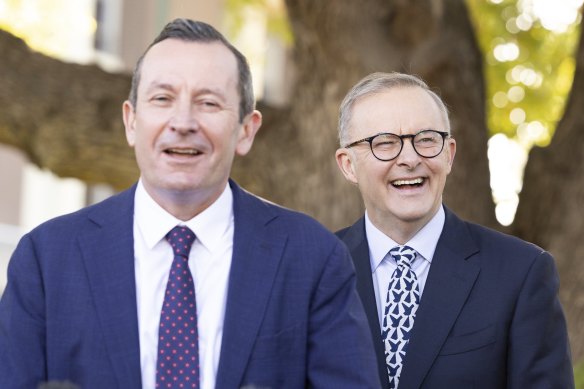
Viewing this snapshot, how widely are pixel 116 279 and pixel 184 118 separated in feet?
1.55

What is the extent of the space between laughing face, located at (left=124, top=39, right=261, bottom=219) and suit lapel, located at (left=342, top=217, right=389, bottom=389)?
773mm

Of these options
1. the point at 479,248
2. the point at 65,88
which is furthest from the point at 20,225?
the point at 479,248

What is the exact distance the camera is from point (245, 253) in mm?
3492

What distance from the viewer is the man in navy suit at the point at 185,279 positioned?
332 cm

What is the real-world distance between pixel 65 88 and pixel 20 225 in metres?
6.63

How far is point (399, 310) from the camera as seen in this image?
13.3 ft

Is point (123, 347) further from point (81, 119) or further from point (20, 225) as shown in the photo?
point (20, 225)

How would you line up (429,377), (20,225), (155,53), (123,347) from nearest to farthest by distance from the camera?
(123,347) < (155,53) < (429,377) < (20,225)

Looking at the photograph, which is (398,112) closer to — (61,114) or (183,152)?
(183,152)

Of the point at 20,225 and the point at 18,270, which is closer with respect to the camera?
the point at 18,270

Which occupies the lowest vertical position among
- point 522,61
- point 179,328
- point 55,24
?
point 179,328

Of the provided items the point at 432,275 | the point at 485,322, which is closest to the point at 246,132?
the point at 432,275

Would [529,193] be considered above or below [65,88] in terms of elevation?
below

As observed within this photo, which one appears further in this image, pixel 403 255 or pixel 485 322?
pixel 403 255
